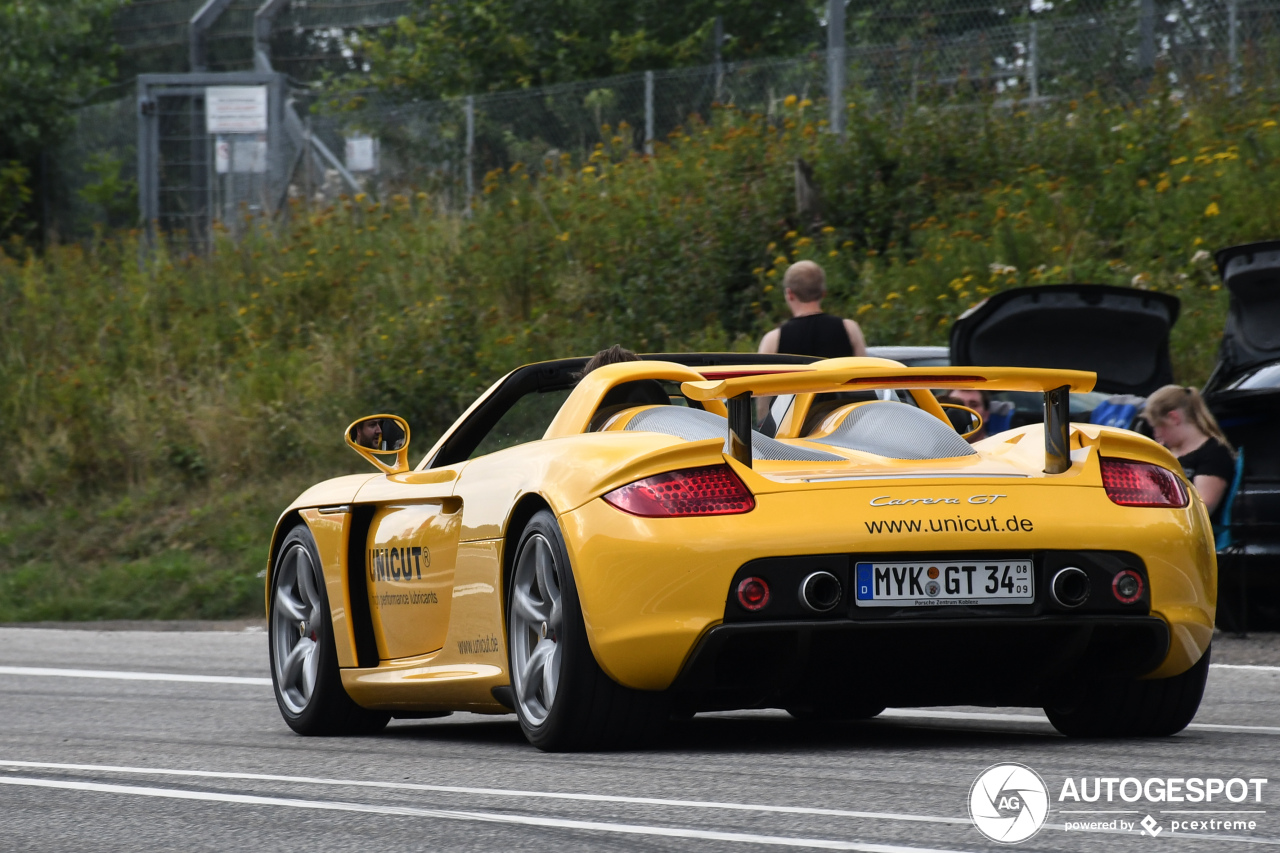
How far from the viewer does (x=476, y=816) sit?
166 inches

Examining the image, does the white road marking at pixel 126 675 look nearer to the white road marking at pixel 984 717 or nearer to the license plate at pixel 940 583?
the white road marking at pixel 984 717

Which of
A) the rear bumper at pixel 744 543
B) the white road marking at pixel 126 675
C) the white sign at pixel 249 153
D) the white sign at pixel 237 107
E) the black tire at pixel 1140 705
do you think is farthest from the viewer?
the white sign at pixel 249 153

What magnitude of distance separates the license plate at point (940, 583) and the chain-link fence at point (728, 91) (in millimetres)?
13798

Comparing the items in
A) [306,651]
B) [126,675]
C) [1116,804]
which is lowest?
[126,675]

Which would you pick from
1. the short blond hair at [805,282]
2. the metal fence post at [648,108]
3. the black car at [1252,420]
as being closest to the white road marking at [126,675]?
the short blond hair at [805,282]

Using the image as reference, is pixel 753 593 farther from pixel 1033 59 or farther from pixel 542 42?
pixel 542 42

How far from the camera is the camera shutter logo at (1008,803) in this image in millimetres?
3791

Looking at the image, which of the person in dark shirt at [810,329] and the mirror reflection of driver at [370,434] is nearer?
the mirror reflection of driver at [370,434]

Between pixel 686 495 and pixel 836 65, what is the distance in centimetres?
1504

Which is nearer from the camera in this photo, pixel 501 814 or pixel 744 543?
pixel 501 814

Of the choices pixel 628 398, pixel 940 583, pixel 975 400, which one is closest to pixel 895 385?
pixel 940 583

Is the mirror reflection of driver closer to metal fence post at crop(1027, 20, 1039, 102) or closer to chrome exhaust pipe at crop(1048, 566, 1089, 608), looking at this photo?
chrome exhaust pipe at crop(1048, 566, 1089, 608)

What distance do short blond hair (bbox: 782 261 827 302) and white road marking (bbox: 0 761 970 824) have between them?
17.4 ft

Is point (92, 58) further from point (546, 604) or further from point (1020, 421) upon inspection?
point (546, 604)
